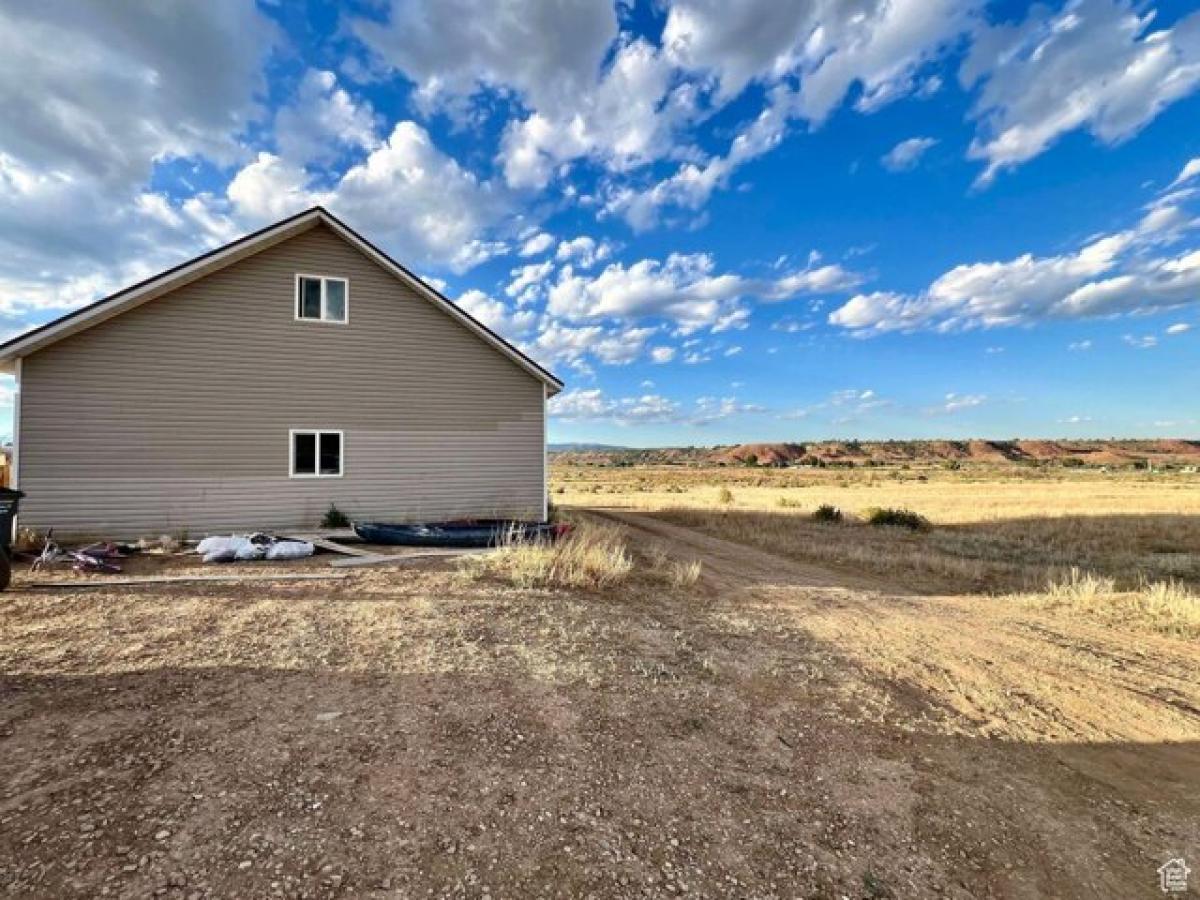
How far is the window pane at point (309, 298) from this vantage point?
14.4 meters

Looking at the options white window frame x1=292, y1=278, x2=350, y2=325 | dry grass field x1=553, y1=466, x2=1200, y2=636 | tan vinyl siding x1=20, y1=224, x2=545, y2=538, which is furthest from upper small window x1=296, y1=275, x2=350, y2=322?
dry grass field x1=553, y1=466, x2=1200, y2=636

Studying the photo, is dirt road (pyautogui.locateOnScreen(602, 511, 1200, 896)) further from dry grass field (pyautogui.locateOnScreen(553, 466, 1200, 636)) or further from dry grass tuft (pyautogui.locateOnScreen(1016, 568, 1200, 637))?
dry grass field (pyautogui.locateOnScreen(553, 466, 1200, 636))

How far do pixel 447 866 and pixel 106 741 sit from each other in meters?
2.77

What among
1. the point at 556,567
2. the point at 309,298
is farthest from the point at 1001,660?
the point at 309,298

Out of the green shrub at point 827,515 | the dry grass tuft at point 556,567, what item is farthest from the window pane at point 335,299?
the green shrub at point 827,515

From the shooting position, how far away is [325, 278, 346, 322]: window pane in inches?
574

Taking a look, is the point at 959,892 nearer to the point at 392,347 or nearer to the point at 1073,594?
the point at 1073,594

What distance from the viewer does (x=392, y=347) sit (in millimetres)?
15188

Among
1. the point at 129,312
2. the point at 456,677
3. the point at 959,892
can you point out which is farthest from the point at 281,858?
the point at 129,312

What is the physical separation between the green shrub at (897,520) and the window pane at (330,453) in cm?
1707

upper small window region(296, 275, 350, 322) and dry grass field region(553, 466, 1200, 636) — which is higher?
upper small window region(296, 275, 350, 322)

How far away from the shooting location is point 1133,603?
9.49m

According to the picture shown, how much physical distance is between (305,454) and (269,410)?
1.27 meters

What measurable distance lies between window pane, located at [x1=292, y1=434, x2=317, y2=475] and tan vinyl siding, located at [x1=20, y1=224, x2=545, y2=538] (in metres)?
0.24
